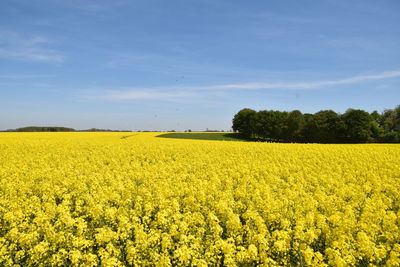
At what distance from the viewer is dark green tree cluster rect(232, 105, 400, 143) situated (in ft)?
194

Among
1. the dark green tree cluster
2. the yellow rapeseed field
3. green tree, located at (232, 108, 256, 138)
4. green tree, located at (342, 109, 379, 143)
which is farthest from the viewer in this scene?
green tree, located at (232, 108, 256, 138)

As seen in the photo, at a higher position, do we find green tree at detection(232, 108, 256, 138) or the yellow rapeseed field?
green tree at detection(232, 108, 256, 138)

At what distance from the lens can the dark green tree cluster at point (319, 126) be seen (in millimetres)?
59094

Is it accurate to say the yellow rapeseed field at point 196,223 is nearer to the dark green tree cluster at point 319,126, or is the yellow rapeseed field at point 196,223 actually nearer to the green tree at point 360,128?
the green tree at point 360,128

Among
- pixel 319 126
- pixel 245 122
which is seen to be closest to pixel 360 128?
pixel 319 126

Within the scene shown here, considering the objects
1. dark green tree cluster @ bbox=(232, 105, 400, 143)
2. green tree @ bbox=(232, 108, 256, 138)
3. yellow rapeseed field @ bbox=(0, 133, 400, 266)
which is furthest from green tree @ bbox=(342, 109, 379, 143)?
yellow rapeseed field @ bbox=(0, 133, 400, 266)

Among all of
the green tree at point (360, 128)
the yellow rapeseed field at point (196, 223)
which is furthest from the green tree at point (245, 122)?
the yellow rapeseed field at point (196, 223)

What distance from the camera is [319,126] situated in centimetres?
6425

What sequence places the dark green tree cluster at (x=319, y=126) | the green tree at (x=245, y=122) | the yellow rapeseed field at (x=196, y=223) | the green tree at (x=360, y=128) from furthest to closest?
the green tree at (x=245, y=122) < the dark green tree cluster at (x=319, y=126) < the green tree at (x=360, y=128) < the yellow rapeseed field at (x=196, y=223)

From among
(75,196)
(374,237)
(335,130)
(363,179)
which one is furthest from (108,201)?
(335,130)

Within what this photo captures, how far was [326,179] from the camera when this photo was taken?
557 inches

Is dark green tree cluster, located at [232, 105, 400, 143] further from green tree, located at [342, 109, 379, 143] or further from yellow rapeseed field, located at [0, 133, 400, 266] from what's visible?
yellow rapeseed field, located at [0, 133, 400, 266]

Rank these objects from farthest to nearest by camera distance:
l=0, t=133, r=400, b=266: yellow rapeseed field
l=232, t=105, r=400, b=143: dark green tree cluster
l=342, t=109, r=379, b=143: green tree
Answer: l=232, t=105, r=400, b=143: dark green tree cluster → l=342, t=109, r=379, b=143: green tree → l=0, t=133, r=400, b=266: yellow rapeseed field

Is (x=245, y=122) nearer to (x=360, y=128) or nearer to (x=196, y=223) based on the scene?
(x=360, y=128)
